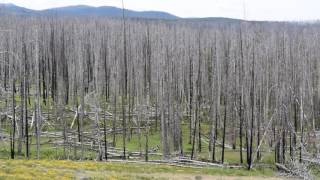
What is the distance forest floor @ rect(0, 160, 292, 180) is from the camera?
2359cm

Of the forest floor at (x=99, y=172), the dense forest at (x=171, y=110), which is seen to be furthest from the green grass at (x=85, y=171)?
the dense forest at (x=171, y=110)

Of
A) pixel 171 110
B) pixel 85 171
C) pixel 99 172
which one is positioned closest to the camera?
pixel 85 171

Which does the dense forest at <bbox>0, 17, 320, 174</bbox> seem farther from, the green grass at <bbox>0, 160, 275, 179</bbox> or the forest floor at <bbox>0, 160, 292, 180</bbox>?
the green grass at <bbox>0, 160, 275, 179</bbox>

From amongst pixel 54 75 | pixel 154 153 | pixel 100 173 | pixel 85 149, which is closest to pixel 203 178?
pixel 100 173

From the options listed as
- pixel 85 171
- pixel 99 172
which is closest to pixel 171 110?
pixel 99 172

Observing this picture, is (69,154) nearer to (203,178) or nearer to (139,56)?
(203,178)

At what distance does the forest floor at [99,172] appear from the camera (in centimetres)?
2359

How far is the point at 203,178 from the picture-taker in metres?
27.5

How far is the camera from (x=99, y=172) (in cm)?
2617

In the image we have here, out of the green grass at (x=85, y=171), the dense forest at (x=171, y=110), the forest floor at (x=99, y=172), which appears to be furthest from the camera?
the dense forest at (x=171, y=110)

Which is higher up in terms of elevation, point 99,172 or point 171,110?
point 171,110

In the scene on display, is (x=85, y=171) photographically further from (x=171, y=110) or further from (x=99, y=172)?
(x=171, y=110)

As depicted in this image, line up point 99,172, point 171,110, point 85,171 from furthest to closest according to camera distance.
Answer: point 171,110 < point 99,172 < point 85,171

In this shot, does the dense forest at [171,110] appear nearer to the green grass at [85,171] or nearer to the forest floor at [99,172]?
the forest floor at [99,172]
